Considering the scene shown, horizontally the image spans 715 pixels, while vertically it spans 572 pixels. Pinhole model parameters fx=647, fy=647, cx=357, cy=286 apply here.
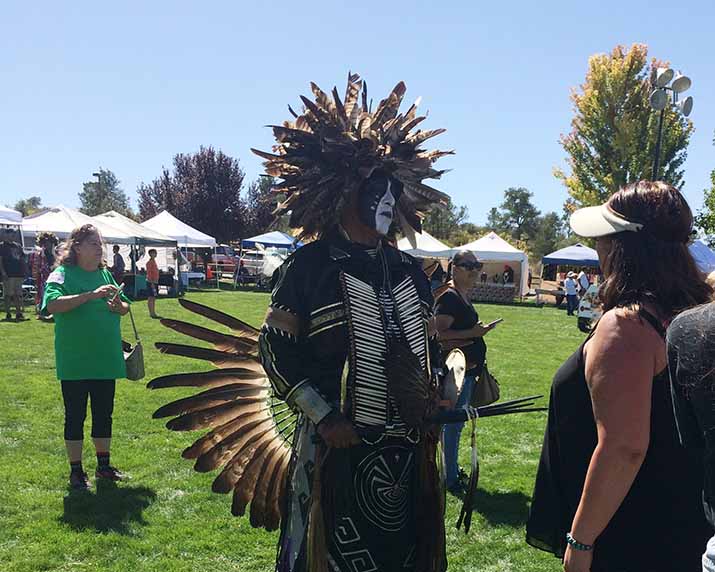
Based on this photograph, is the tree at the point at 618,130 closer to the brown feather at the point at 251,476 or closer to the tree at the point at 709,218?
the tree at the point at 709,218

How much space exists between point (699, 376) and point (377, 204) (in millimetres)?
1431

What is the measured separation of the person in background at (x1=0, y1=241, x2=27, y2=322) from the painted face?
12.9 metres

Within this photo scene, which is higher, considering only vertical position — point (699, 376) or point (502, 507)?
point (699, 376)

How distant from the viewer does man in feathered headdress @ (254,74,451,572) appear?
7.68 ft

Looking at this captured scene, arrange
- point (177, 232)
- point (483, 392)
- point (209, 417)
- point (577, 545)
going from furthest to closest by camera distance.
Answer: point (177, 232) < point (483, 392) < point (209, 417) < point (577, 545)

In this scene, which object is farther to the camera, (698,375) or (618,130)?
(618,130)

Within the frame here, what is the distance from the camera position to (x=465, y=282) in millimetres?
4582

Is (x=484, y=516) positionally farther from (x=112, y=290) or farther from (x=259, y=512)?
(x=112, y=290)

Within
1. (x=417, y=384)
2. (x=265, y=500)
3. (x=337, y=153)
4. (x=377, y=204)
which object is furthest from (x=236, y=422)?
(x=337, y=153)

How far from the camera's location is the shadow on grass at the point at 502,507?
174 inches

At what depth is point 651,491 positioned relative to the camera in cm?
188

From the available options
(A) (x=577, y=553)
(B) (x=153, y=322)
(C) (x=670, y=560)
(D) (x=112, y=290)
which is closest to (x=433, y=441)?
(A) (x=577, y=553)

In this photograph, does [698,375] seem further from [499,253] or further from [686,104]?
[499,253]

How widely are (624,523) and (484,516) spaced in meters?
2.69
